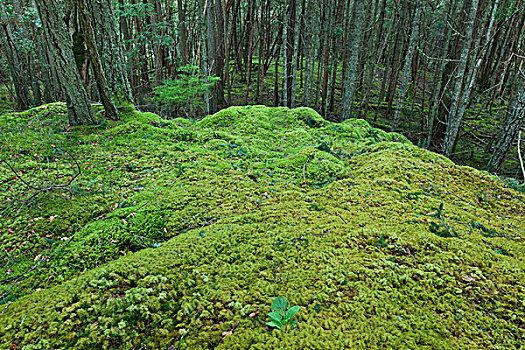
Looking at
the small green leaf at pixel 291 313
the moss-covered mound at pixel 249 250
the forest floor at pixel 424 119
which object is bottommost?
the forest floor at pixel 424 119

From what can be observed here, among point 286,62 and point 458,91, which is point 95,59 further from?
point 458,91

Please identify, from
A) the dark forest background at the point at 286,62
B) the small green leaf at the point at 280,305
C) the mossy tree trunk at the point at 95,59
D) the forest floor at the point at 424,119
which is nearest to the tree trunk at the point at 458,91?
the dark forest background at the point at 286,62

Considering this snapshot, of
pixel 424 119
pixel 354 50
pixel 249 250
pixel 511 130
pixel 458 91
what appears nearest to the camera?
pixel 249 250

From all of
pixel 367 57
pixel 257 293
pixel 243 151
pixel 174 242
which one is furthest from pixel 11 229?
pixel 367 57

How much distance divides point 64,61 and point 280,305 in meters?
4.95

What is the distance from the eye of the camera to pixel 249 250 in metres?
2.16

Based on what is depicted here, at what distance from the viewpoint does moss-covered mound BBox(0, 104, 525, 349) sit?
1.48 m

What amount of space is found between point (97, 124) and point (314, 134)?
14.5 feet

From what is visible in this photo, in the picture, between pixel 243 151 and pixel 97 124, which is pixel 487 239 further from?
pixel 97 124

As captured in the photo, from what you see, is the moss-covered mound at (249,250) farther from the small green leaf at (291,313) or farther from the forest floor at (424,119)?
the forest floor at (424,119)

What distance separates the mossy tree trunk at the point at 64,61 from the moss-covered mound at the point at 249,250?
0.52 m

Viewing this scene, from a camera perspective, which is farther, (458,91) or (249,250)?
(458,91)

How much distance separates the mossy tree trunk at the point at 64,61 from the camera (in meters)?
3.89

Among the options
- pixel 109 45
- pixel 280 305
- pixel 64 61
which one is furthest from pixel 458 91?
pixel 64 61
